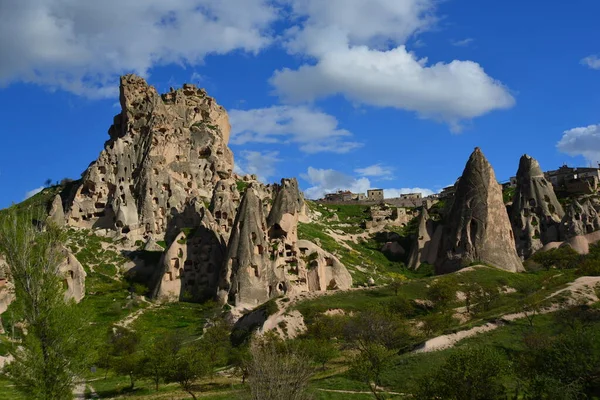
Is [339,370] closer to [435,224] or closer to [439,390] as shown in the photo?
[439,390]

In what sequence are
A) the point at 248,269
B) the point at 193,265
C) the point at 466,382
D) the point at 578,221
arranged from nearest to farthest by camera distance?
the point at 466,382 < the point at 248,269 < the point at 193,265 < the point at 578,221

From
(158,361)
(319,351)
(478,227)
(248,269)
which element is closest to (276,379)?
(319,351)

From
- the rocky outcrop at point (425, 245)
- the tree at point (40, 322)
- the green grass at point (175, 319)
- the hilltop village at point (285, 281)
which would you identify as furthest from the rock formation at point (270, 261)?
the tree at point (40, 322)

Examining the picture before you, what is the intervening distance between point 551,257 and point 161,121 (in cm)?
6283

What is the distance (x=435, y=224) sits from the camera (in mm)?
86188

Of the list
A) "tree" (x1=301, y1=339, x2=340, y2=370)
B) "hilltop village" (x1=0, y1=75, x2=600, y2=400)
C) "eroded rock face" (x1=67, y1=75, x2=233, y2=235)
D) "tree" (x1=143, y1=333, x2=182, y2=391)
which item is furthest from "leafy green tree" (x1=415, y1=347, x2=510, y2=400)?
"eroded rock face" (x1=67, y1=75, x2=233, y2=235)

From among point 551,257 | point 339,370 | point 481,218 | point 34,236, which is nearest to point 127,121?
point 481,218

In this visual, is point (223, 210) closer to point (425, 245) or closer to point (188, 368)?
point (425, 245)

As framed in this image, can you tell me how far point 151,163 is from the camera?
88688 millimetres

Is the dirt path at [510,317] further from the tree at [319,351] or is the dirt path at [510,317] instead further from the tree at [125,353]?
the tree at [125,353]

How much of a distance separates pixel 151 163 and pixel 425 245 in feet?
136

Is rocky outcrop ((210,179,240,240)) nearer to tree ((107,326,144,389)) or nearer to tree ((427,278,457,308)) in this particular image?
tree ((107,326,144,389))

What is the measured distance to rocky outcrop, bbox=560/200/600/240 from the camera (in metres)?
75.8

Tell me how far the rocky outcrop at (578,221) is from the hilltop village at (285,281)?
0.59 feet
